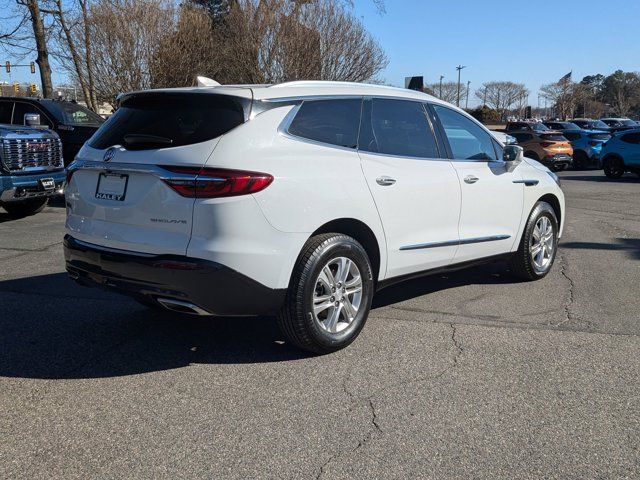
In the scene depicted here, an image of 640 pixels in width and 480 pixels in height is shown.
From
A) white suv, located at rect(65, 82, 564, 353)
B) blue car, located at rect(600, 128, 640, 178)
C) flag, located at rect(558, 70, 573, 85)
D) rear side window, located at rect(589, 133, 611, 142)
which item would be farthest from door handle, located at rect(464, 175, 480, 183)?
flag, located at rect(558, 70, 573, 85)

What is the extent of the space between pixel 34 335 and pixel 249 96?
251cm

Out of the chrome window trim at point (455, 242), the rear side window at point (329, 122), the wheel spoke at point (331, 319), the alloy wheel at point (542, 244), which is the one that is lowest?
the wheel spoke at point (331, 319)

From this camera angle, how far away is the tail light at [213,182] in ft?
11.8

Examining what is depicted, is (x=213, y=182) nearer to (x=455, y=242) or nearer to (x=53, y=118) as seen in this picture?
(x=455, y=242)

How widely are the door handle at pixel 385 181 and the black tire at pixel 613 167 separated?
17.5 meters

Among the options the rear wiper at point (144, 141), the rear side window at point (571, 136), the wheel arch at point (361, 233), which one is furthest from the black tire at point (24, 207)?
the rear side window at point (571, 136)

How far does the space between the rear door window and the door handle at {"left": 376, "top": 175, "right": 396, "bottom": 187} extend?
104 cm

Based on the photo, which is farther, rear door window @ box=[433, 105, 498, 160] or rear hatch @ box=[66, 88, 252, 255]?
rear door window @ box=[433, 105, 498, 160]

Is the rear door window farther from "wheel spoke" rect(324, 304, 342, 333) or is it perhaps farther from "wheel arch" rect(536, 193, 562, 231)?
"wheel spoke" rect(324, 304, 342, 333)

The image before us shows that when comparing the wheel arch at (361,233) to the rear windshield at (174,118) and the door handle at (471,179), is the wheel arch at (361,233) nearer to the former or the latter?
the rear windshield at (174,118)

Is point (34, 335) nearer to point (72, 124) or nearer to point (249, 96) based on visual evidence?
point (249, 96)

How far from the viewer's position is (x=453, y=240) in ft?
16.9

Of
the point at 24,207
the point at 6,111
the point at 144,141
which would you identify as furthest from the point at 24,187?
the point at 144,141

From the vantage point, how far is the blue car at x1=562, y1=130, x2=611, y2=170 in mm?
24781
